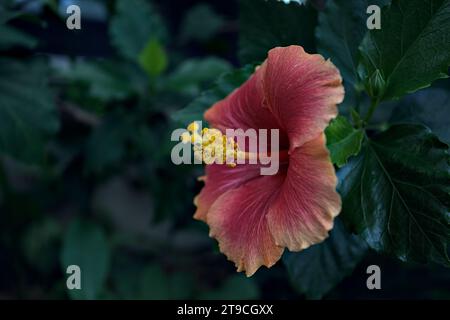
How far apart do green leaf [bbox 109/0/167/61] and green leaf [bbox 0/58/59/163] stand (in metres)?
0.37

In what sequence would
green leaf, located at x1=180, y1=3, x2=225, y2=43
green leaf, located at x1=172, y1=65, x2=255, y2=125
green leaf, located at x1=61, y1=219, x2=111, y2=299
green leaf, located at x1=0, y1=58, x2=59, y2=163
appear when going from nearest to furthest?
green leaf, located at x1=172, y1=65, x2=255, y2=125 → green leaf, located at x1=0, y1=58, x2=59, y2=163 → green leaf, located at x1=61, y1=219, x2=111, y2=299 → green leaf, located at x1=180, y1=3, x2=225, y2=43

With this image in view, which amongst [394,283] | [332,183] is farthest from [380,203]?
[394,283]

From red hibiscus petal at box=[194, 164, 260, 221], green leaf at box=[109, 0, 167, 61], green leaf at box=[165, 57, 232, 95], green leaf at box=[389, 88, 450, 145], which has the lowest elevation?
red hibiscus petal at box=[194, 164, 260, 221]

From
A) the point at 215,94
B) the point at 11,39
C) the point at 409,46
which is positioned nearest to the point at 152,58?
the point at 11,39

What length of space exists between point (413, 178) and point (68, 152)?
1.48 meters

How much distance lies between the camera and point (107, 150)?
1.82 metres

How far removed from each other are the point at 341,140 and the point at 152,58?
39.7 inches

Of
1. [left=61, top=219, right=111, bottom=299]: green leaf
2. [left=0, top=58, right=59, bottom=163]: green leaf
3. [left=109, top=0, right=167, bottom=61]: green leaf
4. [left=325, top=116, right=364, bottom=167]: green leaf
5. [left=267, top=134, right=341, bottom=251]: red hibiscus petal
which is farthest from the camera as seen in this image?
[left=109, top=0, right=167, bottom=61]: green leaf

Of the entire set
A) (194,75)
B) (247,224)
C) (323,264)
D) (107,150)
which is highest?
(194,75)

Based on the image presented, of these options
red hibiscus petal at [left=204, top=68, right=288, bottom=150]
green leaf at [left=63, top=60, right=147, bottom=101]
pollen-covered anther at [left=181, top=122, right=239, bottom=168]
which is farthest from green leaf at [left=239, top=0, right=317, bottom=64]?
green leaf at [left=63, top=60, right=147, bottom=101]

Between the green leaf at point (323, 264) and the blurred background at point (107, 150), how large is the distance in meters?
0.02

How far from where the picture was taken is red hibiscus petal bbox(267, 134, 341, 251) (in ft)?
2.70

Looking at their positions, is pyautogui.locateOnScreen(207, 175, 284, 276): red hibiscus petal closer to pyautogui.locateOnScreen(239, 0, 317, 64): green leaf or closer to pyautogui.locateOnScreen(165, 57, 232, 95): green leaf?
pyautogui.locateOnScreen(239, 0, 317, 64): green leaf

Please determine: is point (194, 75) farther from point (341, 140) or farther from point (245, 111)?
point (341, 140)
